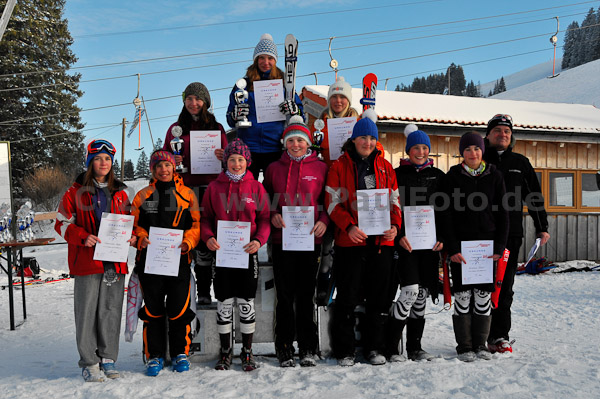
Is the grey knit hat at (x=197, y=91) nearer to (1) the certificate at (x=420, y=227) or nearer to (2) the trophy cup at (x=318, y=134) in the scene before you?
(2) the trophy cup at (x=318, y=134)

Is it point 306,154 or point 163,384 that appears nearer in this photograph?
point 163,384

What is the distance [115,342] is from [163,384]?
0.59m

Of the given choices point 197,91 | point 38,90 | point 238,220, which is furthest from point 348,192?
point 38,90

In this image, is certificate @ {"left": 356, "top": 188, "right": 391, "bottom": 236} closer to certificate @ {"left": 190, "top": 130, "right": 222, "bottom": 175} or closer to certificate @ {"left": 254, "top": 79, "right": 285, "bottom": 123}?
certificate @ {"left": 254, "top": 79, "right": 285, "bottom": 123}

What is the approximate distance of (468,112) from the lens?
11258 millimetres

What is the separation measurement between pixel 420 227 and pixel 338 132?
1180mm

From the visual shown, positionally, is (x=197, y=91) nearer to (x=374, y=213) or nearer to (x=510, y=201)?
(x=374, y=213)

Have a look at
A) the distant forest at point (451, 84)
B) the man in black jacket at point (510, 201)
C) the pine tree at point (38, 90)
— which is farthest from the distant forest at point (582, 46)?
the man in black jacket at point (510, 201)

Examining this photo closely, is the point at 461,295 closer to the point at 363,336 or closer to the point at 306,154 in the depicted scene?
the point at 363,336

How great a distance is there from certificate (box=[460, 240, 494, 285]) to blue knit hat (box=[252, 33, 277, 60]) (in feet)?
8.58

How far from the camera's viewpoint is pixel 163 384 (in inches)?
135

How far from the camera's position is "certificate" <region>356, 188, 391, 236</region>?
12.2ft

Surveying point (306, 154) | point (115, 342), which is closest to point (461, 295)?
point (306, 154)

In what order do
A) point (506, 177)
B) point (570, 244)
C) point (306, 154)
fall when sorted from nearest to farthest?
point (306, 154) < point (506, 177) < point (570, 244)
